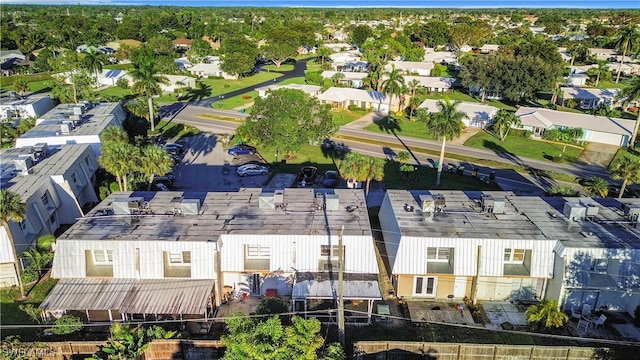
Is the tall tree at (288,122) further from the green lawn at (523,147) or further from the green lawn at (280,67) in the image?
the green lawn at (280,67)

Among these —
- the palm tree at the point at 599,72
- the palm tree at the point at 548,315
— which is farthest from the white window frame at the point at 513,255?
the palm tree at the point at 599,72

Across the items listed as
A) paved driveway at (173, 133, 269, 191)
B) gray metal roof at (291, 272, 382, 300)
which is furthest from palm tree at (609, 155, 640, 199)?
paved driveway at (173, 133, 269, 191)

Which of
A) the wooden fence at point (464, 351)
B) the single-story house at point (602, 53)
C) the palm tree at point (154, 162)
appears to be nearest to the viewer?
the wooden fence at point (464, 351)

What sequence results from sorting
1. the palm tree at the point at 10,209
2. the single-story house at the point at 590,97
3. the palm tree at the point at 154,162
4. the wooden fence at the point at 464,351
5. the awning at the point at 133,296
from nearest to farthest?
the wooden fence at the point at 464,351
the awning at the point at 133,296
the palm tree at the point at 10,209
the palm tree at the point at 154,162
the single-story house at the point at 590,97

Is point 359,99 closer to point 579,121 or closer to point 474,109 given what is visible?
point 474,109

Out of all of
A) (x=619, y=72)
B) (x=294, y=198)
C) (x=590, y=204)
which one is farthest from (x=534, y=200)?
(x=619, y=72)

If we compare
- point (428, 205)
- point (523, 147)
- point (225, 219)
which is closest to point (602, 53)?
point (523, 147)

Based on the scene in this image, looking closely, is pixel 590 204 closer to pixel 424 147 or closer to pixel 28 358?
pixel 424 147
